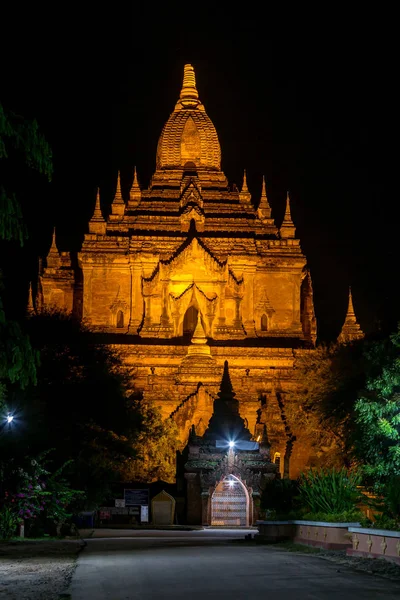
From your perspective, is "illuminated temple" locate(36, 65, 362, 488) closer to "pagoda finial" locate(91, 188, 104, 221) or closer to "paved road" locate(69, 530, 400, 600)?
"pagoda finial" locate(91, 188, 104, 221)

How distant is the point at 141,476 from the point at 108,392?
836 cm

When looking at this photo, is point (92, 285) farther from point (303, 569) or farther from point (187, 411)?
point (303, 569)

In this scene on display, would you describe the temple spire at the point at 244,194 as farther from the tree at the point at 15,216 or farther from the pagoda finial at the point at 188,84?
the tree at the point at 15,216

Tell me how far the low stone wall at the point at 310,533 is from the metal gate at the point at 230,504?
1331 centimetres

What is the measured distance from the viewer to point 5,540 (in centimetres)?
3123

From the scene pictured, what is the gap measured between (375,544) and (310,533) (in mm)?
5405

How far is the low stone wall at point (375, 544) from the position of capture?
21.2m

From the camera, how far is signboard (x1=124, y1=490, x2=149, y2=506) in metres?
46.5

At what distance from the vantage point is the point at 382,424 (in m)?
26.2

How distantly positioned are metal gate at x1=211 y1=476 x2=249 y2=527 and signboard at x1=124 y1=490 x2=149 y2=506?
2509 mm

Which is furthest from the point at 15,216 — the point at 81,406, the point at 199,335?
the point at 199,335

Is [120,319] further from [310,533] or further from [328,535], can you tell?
[328,535]

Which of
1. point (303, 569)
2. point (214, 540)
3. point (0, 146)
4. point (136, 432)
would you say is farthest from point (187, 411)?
point (0, 146)

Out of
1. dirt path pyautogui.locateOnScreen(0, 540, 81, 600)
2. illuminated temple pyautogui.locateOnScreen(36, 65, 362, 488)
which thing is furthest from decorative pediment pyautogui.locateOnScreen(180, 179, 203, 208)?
dirt path pyautogui.locateOnScreen(0, 540, 81, 600)
